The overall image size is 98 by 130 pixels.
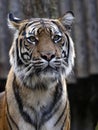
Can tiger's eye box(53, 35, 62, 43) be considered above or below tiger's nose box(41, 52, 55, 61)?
above

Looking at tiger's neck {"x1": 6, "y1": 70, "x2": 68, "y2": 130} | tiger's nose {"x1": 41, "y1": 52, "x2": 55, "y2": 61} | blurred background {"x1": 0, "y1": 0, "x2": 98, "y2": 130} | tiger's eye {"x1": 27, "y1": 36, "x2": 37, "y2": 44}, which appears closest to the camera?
tiger's nose {"x1": 41, "y1": 52, "x2": 55, "y2": 61}

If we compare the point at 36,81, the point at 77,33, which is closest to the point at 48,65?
the point at 36,81

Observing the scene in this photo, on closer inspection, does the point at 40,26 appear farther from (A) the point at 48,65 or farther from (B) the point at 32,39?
(A) the point at 48,65

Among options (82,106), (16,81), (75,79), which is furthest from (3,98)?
(82,106)

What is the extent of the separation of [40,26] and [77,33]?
1.90 metres

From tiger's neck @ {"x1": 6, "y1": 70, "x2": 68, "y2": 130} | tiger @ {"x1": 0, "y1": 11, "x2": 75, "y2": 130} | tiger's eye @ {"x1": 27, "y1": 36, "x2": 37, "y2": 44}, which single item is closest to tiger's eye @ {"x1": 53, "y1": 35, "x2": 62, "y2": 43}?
tiger @ {"x1": 0, "y1": 11, "x2": 75, "y2": 130}

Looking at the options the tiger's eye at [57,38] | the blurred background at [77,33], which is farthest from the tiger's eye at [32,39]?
the blurred background at [77,33]

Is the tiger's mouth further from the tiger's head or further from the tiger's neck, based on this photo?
the tiger's neck

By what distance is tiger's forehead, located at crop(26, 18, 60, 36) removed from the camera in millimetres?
6488

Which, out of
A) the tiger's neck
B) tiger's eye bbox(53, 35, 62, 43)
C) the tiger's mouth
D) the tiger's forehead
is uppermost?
the tiger's forehead

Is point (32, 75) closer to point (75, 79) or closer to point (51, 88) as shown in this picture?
point (51, 88)

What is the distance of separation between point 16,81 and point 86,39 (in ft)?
6.40

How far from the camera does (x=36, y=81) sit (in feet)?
21.4

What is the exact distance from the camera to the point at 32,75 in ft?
21.2
